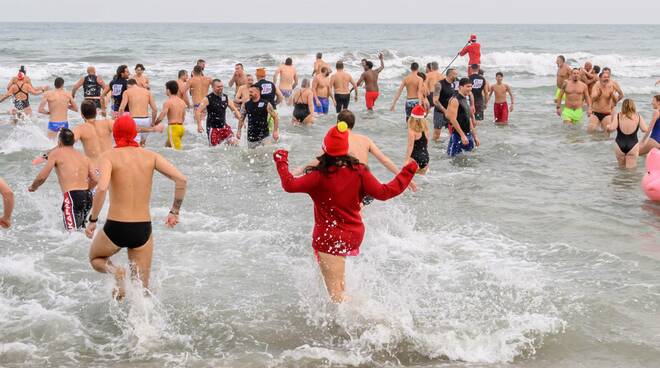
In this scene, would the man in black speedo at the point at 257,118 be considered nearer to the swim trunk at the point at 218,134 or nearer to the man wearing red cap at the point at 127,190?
the swim trunk at the point at 218,134

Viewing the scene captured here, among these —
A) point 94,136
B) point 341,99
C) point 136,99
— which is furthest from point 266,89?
point 94,136

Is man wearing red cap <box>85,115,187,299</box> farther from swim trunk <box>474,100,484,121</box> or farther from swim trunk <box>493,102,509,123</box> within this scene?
swim trunk <box>493,102,509,123</box>

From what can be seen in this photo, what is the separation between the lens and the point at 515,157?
13445 millimetres

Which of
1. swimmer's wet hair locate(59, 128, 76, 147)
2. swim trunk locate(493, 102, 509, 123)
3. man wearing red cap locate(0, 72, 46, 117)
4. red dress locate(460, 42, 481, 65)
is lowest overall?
swim trunk locate(493, 102, 509, 123)

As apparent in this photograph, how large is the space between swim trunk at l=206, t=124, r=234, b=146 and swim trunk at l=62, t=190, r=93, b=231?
17.3 ft

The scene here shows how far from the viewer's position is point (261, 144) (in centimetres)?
1348

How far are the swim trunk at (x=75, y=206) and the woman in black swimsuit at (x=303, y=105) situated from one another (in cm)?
803

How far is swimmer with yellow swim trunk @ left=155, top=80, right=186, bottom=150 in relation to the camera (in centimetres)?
1230

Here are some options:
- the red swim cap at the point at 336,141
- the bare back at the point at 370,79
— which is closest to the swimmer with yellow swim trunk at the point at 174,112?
the bare back at the point at 370,79

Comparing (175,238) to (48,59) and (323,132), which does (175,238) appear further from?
(48,59)

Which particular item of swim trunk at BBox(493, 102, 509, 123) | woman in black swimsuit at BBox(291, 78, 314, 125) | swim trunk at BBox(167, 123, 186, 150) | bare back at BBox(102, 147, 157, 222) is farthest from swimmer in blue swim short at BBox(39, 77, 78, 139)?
swim trunk at BBox(493, 102, 509, 123)

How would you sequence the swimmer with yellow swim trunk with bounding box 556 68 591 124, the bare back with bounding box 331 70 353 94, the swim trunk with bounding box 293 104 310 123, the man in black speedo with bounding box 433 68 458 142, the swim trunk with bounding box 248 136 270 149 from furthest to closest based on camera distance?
the bare back with bounding box 331 70 353 94 < the swim trunk with bounding box 293 104 310 123 < the swimmer with yellow swim trunk with bounding box 556 68 591 124 < the man in black speedo with bounding box 433 68 458 142 < the swim trunk with bounding box 248 136 270 149

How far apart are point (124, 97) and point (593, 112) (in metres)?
9.73

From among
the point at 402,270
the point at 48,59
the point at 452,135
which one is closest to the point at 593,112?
the point at 452,135
